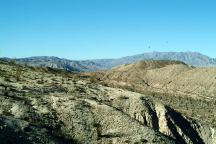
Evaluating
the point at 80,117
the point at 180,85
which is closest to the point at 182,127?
the point at 80,117

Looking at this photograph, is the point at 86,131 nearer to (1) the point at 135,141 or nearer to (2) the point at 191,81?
(1) the point at 135,141

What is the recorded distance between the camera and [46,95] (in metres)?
45.2

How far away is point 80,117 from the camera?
40.3 meters

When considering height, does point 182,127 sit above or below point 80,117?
below

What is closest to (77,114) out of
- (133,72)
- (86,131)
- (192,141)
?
(86,131)

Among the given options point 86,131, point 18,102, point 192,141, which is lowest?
point 192,141

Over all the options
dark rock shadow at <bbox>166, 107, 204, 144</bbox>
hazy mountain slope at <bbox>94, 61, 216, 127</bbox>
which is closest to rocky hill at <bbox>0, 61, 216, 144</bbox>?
dark rock shadow at <bbox>166, 107, 204, 144</bbox>

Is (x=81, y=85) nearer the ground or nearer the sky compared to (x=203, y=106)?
nearer the sky

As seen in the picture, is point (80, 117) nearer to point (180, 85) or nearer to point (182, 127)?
point (182, 127)

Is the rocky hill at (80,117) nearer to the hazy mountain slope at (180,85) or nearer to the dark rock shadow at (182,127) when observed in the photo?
the dark rock shadow at (182,127)

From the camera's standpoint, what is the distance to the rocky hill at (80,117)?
3559cm

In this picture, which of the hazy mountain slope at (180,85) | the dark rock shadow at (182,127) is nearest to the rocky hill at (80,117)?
the dark rock shadow at (182,127)

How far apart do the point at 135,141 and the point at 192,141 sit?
529 inches

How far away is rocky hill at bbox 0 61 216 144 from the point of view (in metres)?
35.6
